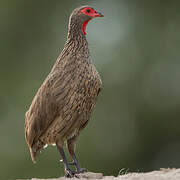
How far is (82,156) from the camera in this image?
50.4ft

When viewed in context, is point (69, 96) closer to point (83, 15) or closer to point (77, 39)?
point (77, 39)

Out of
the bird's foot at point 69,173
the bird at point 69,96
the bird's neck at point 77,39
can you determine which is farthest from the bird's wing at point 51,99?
the bird's foot at point 69,173

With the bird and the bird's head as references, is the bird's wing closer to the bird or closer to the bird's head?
the bird

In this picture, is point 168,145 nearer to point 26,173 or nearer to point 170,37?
point 170,37

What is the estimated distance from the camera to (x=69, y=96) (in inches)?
311

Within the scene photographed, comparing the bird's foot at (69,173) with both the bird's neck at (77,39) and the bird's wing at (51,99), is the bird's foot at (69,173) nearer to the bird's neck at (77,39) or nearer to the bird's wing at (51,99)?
the bird's wing at (51,99)

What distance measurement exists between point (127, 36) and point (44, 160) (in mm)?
4839

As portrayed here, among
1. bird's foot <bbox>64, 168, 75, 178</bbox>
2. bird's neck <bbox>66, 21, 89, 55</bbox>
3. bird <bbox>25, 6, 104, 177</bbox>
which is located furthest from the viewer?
bird's neck <bbox>66, 21, 89, 55</bbox>

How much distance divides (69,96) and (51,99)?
279mm

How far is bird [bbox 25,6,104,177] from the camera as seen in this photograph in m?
7.91

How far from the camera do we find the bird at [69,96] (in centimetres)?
791

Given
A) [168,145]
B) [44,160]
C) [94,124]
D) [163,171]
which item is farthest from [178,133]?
[163,171]

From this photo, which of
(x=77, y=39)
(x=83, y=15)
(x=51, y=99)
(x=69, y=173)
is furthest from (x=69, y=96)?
(x=83, y=15)

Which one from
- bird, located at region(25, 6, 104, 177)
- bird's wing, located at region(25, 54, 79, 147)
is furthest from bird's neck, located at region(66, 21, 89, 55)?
bird's wing, located at region(25, 54, 79, 147)
